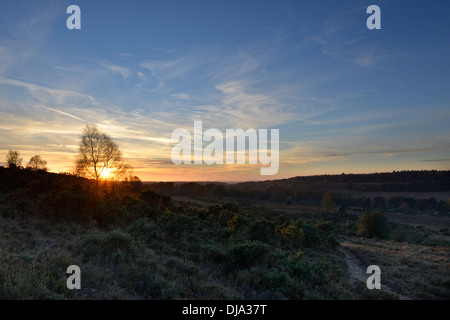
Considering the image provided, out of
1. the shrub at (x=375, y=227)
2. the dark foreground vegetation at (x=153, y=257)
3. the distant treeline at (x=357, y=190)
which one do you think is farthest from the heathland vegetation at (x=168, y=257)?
the distant treeline at (x=357, y=190)

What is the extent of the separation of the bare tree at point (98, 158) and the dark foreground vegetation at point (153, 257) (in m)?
7.64

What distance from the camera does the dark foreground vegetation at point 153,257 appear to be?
22.0 ft

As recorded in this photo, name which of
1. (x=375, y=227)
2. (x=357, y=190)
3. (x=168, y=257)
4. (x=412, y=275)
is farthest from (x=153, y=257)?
(x=357, y=190)

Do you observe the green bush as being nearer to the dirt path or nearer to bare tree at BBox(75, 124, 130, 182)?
the dirt path

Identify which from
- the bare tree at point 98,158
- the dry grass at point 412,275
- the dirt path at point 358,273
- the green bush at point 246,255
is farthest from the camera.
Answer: the bare tree at point 98,158

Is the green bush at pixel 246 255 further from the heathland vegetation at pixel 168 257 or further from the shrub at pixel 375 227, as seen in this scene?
the shrub at pixel 375 227

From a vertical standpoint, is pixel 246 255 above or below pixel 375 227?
above

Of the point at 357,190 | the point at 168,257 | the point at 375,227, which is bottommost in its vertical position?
the point at 357,190

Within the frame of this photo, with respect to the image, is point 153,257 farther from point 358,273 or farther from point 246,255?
point 358,273

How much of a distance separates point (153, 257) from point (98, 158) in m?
20.3

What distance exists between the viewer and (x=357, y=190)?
A: 430 feet

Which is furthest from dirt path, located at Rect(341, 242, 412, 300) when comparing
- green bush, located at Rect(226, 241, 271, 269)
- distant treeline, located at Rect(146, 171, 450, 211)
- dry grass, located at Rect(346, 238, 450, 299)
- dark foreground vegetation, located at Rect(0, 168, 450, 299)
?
distant treeline, located at Rect(146, 171, 450, 211)
